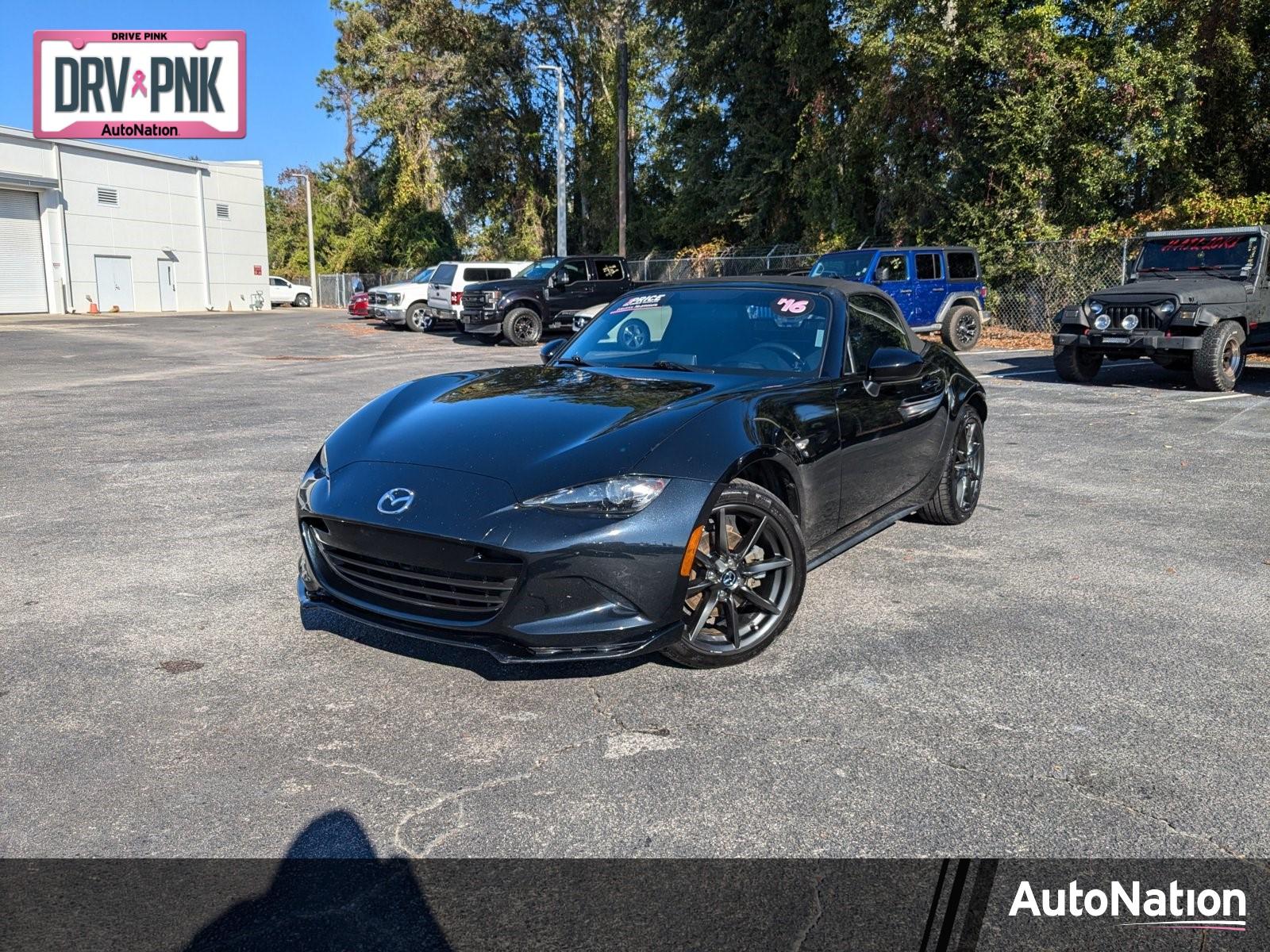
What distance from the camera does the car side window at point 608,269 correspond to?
22.9 metres

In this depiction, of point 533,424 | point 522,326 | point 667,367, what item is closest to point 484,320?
point 522,326

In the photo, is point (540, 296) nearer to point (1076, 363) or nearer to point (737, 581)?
point (1076, 363)

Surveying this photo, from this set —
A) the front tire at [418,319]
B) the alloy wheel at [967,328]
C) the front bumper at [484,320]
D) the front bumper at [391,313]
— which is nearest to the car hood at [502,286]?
the front bumper at [484,320]

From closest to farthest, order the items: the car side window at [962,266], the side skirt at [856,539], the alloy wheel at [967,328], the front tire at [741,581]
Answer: the front tire at [741,581], the side skirt at [856,539], the car side window at [962,266], the alloy wheel at [967,328]

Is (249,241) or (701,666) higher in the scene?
(249,241)

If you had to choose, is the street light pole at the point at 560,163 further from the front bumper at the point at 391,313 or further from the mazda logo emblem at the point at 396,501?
the mazda logo emblem at the point at 396,501

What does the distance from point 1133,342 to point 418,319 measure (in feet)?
63.4

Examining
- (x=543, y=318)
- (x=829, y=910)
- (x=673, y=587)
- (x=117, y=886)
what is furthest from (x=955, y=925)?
(x=543, y=318)

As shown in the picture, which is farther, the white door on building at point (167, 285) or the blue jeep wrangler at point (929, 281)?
the white door on building at point (167, 285)

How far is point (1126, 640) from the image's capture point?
4.06 meters

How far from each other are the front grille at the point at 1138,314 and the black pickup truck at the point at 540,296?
34.2ft

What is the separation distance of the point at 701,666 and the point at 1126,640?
71.2 inches

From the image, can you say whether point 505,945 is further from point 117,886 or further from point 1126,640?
point 1126,640

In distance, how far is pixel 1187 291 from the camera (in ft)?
39.1
